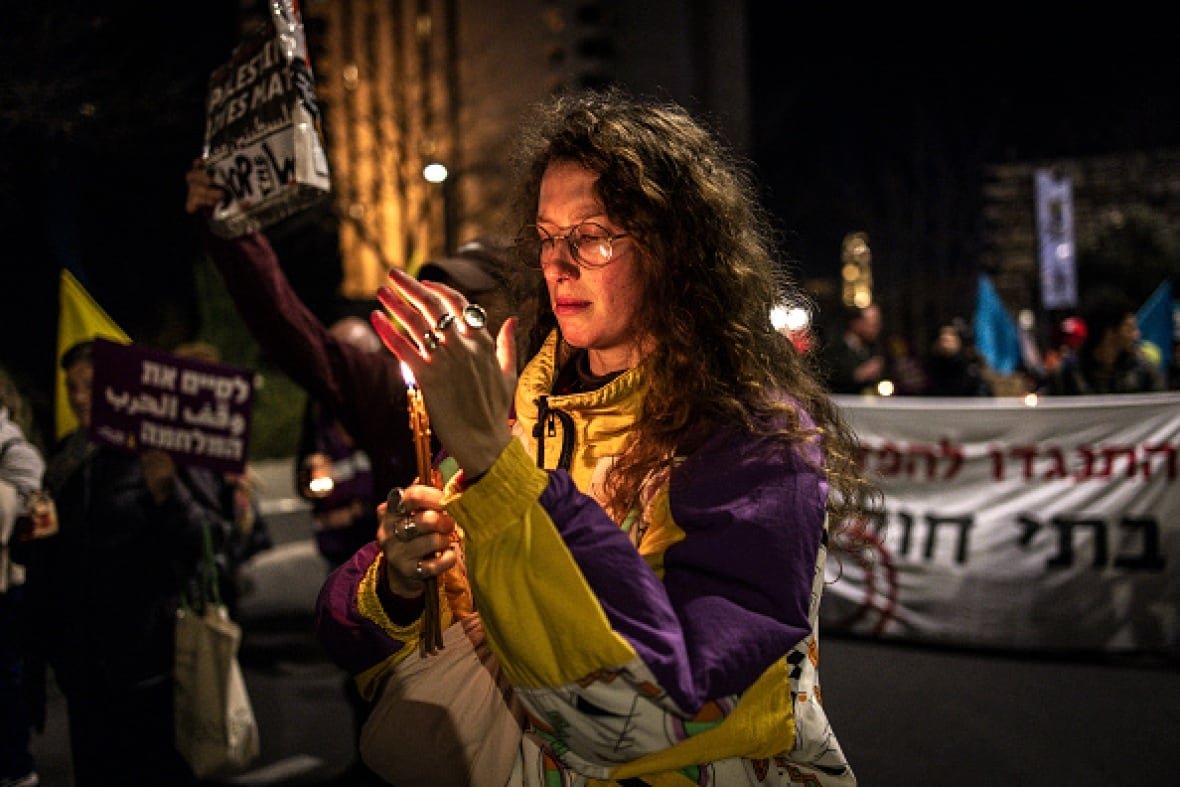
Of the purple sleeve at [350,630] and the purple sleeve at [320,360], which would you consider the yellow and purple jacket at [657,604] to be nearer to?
the purple sleeve at [350,630]

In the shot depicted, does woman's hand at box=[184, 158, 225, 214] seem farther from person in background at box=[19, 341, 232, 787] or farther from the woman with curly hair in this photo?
the woman with curly hair

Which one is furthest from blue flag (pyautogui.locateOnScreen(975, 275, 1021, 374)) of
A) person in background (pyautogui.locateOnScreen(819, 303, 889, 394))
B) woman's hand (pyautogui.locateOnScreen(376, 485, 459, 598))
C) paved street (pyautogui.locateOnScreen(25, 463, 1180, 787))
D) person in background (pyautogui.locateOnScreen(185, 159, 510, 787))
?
woman's hand (pyautogui.locateOnScreen(376, 485, 459, 598))

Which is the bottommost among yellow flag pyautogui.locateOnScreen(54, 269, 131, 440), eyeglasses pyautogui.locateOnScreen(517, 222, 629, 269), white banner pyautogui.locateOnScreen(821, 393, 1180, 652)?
white banner pyautogui.locateOnScreen(821, 393, 1180, 652)

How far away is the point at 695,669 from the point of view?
150cm

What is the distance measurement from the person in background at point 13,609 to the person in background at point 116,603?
3.9 inches

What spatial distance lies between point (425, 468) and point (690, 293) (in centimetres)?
59

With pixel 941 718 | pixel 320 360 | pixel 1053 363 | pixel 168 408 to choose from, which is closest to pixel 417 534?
pixel 320 360

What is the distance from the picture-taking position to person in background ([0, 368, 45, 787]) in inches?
167

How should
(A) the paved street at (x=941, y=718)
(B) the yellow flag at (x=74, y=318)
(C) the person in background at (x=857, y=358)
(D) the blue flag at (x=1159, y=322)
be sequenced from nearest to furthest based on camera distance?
1. (B) the yellow flag at (x=74, y=318)
2. (A) the paved street at (x=941, y=718)
3. (C) the person in background at (x=857, y=358)
4. (D) the blue flag at (x=1159, y=322)

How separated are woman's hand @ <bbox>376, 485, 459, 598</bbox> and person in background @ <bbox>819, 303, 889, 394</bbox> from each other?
344 inches

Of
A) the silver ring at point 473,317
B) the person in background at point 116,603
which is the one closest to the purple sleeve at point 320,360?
the person in background at point 116,603

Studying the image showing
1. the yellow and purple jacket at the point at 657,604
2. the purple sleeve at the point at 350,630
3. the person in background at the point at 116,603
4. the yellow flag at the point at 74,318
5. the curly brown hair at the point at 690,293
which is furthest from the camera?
the yellow flag at the point at 74,318

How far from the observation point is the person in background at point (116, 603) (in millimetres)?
4359

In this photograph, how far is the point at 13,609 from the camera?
4.50 meters
